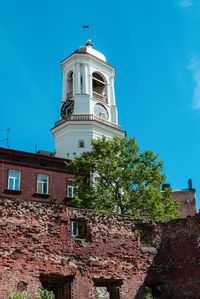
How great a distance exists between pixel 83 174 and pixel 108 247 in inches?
589

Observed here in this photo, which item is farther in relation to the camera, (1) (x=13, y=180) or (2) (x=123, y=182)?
(1) (x=13, y=180)

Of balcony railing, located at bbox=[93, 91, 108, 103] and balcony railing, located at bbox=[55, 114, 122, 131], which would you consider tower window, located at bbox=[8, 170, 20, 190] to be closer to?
balcony railing, located at bbox=[55, 114, 122, 131]

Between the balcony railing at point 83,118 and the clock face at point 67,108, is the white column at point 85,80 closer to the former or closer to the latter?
the clock face at point 67,108

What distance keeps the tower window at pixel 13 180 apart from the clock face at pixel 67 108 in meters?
11.3

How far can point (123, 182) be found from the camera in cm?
2659

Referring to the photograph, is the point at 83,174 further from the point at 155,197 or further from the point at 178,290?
the point at 178,290

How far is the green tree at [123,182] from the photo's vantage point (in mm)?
25359

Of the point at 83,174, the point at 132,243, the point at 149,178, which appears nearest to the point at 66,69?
the point at 83,174

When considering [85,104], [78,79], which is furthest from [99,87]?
[85,104]

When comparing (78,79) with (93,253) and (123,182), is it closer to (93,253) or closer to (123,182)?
Answer: (123,182)

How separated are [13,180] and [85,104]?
41.8 feet

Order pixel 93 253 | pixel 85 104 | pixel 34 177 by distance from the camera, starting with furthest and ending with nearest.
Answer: pixel 85 104
pixel 34 177
pixel 93 253

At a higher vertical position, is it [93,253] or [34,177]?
[34,177]

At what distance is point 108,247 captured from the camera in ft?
50.8
